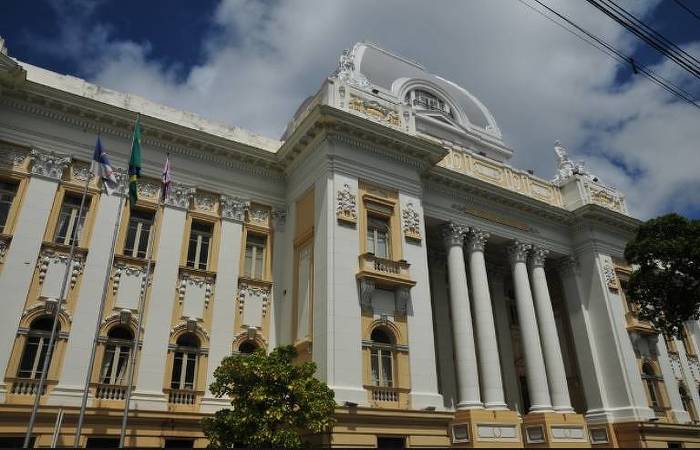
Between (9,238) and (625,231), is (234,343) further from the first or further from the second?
(625,231)

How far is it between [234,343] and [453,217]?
35.0ft

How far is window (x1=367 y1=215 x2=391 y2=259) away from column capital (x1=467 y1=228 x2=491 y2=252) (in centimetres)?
511

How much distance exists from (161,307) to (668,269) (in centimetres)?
1711

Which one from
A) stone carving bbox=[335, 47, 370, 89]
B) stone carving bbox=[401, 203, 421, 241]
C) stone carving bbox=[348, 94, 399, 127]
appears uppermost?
stone carving bbox=[335, 47, 370, 89]

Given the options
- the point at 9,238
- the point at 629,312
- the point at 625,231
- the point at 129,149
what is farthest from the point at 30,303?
the point at 625,231

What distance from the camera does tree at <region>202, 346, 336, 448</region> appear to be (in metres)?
13.7

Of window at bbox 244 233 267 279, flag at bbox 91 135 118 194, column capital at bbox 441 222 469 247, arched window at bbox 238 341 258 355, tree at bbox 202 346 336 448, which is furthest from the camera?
column capital at bbox 441 222 469 247

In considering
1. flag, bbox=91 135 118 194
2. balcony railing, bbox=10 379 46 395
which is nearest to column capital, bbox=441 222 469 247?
flag, bbox=91 135 118 194

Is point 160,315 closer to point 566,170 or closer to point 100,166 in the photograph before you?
point 100,166

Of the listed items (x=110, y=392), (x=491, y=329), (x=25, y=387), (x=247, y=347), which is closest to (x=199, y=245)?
(x=247, y=347)

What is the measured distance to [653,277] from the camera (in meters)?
19.2

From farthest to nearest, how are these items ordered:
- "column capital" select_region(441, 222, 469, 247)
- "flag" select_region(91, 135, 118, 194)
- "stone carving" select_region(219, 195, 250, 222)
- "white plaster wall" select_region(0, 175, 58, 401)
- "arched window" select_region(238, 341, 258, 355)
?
"column capital" select_region(441, 222, 469, 247) → "stone carving" select_region(219, 195, 250, 222) → "arched window" select_region(238, 341, 258, 355) → "flag" select_region(91, 135, 118, 194) → "white plaster wall" select_region(0, 175, 58, 401)

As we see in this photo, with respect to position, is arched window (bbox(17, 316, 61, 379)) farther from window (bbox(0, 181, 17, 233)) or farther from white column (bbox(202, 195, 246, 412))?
white column (bbox(202, 195, 246, 412))

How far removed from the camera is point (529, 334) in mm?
23281
